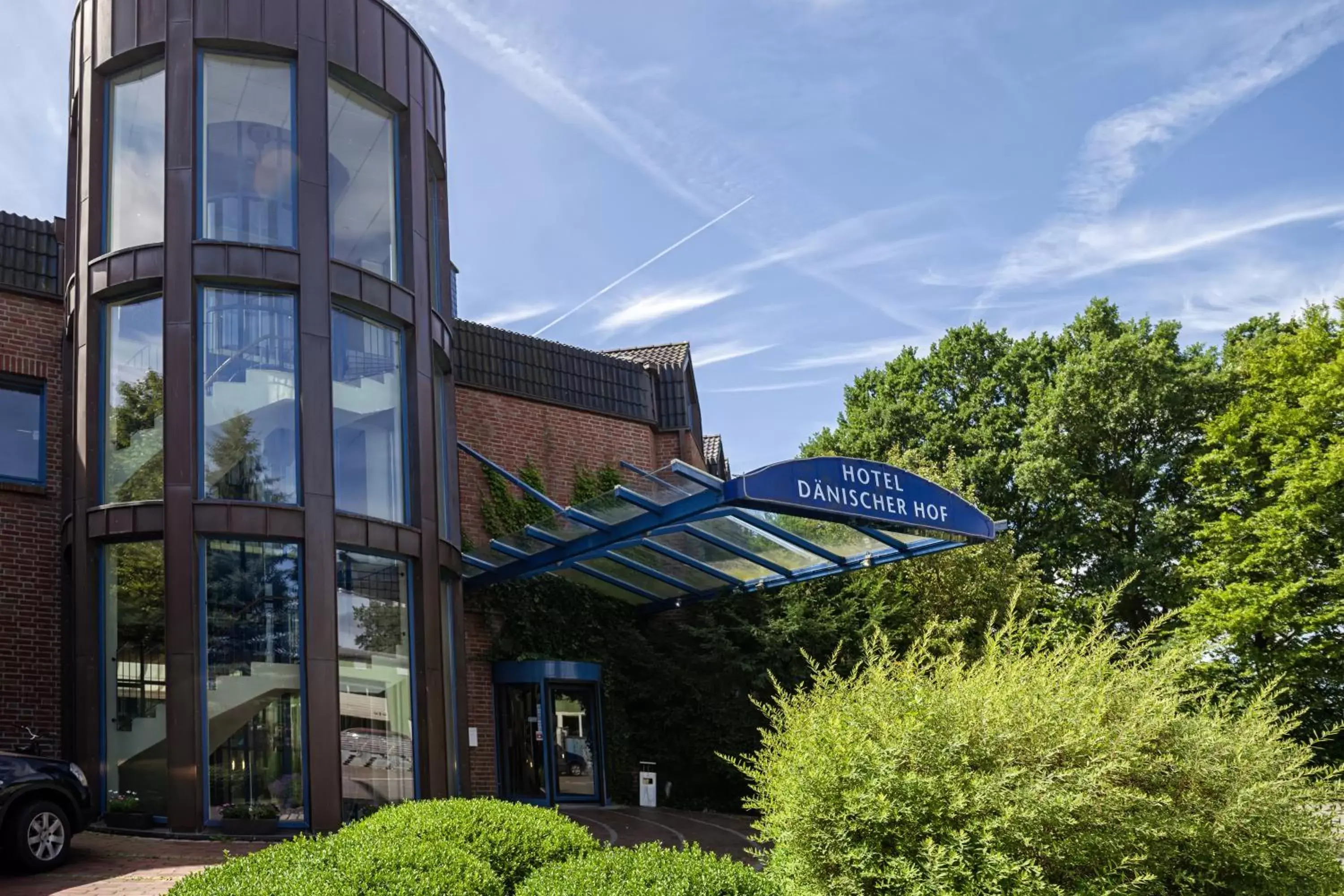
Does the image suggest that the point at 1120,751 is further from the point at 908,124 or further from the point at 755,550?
the point at 755,550

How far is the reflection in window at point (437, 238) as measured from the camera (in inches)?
662

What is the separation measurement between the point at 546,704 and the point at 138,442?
7831 millimetres

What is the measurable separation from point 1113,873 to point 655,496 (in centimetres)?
767

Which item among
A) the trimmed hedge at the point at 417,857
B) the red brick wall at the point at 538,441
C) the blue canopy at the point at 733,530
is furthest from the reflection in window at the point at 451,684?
the trimmed hedge at the point at 417,857

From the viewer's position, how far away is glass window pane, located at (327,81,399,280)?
1521 cm

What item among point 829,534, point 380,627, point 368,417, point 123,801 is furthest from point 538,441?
point 123,801

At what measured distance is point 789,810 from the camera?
8.80 metres

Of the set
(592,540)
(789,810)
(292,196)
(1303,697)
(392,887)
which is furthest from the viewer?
(1303,697)

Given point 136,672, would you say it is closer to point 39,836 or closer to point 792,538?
point 39,836

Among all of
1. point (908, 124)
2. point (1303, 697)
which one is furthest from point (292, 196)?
point (1303, 697)

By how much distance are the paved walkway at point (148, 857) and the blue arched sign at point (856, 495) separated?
13.1ft

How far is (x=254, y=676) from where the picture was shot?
528 inches

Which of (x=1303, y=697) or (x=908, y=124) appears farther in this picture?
(x=1303, y=697)

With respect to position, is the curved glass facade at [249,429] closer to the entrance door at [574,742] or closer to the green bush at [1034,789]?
the entrance door at [574,742]
